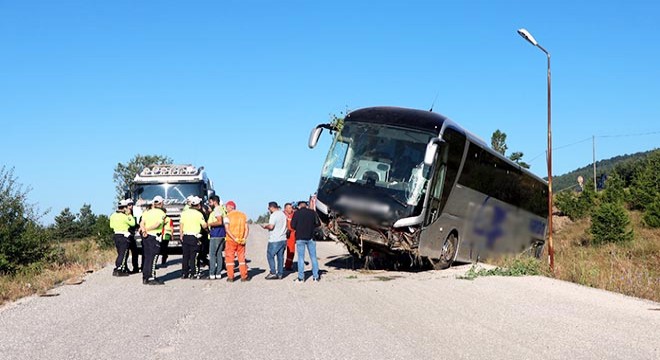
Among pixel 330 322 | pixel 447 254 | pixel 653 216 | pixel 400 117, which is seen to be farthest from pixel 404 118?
pixel 653 216

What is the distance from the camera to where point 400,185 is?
16.0 meters

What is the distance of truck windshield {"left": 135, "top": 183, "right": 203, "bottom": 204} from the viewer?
22.6 metres

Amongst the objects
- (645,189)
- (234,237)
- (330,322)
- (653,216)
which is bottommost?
(330,322)

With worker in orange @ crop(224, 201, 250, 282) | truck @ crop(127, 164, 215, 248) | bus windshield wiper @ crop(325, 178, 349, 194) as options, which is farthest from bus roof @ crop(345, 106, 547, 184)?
truck @ crop(127, 164, 215, 248)

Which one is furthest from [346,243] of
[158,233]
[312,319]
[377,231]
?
[312,319]

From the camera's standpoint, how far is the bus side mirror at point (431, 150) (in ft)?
50.2

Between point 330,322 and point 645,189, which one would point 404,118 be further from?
point 645,189

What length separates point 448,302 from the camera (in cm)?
1139

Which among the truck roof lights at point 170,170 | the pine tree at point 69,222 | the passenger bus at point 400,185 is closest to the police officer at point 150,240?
the passenger bus at point 400,185

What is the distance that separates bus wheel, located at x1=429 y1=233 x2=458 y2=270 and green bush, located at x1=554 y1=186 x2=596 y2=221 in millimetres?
40048

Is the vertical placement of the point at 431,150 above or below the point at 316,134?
below

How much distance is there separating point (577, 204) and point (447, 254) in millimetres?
42051

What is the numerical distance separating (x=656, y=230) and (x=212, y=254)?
111ft

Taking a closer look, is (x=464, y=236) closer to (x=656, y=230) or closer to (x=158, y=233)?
(x=158, y=233)
